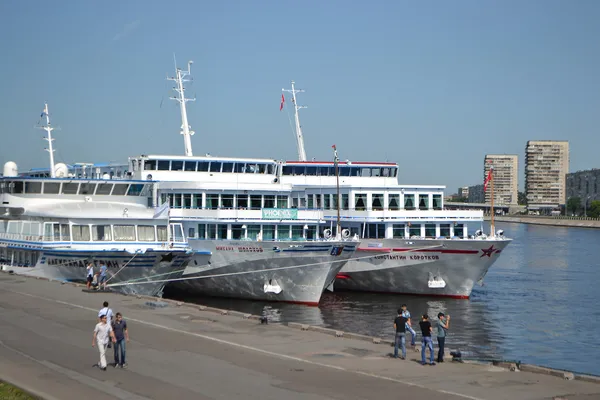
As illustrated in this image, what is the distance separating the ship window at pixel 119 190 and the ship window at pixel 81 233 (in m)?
3.63

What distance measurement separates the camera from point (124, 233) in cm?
3803

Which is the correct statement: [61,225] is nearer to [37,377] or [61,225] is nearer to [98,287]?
[98,287]

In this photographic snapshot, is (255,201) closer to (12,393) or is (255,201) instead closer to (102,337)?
(102,337)

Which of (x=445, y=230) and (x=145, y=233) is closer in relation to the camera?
(x=145, y=233)

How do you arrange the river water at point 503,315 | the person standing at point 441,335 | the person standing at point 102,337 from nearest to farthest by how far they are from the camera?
the person standing at point 102,337
the person standing at point 441,335
the river water at point 503,315

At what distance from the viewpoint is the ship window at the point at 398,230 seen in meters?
45.6

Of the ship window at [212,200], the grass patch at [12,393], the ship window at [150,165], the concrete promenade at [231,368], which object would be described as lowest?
the grass patch at [12,393]

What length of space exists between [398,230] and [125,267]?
1584 centimetres

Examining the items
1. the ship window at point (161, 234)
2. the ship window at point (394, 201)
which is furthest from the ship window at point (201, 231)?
the ship window at point (394, 201)

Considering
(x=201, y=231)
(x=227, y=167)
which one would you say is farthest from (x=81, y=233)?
(x=227, y=167)

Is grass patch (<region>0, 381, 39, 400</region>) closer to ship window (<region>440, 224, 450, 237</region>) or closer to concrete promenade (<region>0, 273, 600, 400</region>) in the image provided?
concrete promenade (<region>0, 273, 600, 400</region>)

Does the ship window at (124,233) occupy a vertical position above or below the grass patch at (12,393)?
above

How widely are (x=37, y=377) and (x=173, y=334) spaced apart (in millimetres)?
6559

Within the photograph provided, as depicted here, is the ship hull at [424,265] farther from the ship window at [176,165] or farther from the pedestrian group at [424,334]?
the pedestrian group at [424,334]
